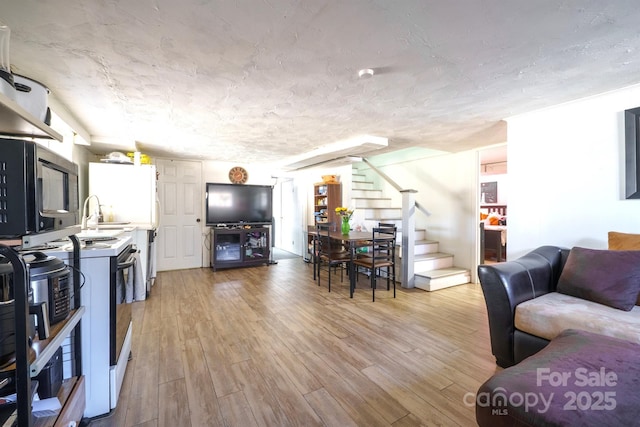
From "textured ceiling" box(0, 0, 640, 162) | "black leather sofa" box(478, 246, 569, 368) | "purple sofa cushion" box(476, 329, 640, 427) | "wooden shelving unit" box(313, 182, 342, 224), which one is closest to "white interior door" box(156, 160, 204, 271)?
"textured ceiling" box(0, 0, 640, 162)

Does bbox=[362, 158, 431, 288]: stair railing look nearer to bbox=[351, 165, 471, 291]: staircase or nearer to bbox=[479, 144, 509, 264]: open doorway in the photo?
bbox=[351, 165, 471, 291]: staircase

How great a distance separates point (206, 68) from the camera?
185cm

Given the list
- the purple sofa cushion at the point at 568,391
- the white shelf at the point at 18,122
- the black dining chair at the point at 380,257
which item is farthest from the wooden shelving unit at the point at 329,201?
the white shelf at the point at 18,122

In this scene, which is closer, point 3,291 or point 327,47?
point 3,291

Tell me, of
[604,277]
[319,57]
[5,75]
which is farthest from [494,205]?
[5,75]

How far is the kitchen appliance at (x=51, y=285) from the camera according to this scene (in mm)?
1073

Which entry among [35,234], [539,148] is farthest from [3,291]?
[539,148]

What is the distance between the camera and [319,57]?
1.72 m

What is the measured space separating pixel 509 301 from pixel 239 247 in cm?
441

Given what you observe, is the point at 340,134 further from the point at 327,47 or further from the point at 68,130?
the point at 68,130

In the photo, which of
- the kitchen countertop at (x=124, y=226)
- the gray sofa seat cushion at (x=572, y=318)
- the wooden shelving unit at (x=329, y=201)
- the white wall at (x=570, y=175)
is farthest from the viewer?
the wooden shelving unit at (x=329, y=201)

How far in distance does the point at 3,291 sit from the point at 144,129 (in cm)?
287

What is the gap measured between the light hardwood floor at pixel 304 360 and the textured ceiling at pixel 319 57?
6.81 feet

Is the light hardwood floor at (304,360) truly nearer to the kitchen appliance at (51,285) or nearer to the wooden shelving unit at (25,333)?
the wooden shelving unit at (25,333)
